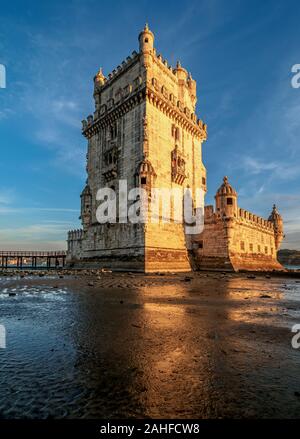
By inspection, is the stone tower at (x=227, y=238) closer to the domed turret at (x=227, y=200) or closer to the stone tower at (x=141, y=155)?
the domed turret at (x=227, y=200)

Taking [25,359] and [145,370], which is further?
[25,359]

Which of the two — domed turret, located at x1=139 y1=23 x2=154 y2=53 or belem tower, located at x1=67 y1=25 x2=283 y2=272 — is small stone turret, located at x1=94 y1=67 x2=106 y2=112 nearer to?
belem tower, located at x1=67 y1=25 x2=283 y2=272

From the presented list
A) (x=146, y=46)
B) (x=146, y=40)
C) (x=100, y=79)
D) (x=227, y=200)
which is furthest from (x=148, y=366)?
(x=100, y=79)

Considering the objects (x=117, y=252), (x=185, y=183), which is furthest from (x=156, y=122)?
(x=117, y=252)

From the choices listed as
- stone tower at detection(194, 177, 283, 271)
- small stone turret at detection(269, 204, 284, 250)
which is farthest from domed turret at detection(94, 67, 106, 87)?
small stone turret at detection(269, 204, 284, 250)

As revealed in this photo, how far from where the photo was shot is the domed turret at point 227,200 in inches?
1061

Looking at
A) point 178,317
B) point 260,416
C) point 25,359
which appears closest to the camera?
point 260,416

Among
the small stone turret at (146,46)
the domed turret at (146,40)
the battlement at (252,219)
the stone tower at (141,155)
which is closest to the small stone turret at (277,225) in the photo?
the battlement at (252,219)

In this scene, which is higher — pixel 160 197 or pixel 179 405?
pixel 160 197

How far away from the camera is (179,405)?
205 centimetres

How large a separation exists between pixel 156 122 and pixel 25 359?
26.5m

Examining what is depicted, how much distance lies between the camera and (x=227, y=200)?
89.1 ft

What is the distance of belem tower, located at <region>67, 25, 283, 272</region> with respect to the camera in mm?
24594

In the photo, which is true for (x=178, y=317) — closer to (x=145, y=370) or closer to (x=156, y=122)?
(x=145, y=370)
